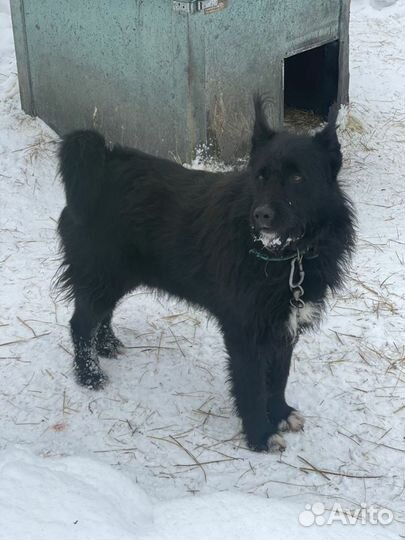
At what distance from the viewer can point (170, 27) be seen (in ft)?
18.5

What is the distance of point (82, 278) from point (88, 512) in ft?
4.23

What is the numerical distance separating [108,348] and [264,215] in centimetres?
159

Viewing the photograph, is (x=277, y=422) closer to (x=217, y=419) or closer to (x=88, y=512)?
(x=217, y=419)

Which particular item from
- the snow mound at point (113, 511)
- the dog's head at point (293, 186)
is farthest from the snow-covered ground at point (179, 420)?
the dog's head at point (293, 186)

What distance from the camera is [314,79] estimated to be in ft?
24.3

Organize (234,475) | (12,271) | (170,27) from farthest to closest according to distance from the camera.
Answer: (170,27) → (12,271) → (234,475)

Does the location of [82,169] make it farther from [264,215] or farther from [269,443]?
[269,443]

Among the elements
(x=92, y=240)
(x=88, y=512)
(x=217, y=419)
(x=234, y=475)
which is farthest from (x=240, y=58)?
(x=88, y=512)

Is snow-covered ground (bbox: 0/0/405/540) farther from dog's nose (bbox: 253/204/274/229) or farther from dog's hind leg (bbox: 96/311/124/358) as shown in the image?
dog's nose (bbox: 253/204/274/229)

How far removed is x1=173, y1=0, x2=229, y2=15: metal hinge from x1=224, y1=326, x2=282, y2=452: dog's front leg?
2.79 m

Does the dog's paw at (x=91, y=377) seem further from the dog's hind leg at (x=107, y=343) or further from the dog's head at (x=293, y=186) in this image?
the dog's head at (x=293, y=186)

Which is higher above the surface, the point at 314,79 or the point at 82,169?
the point at 82,169

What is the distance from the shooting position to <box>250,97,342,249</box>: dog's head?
10.4 ft

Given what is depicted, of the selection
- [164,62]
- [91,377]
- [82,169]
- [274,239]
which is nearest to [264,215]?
[274,239]
